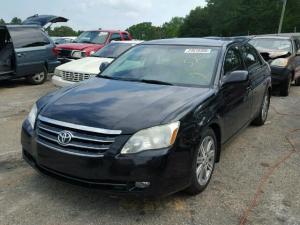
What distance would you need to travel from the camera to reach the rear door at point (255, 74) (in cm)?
556

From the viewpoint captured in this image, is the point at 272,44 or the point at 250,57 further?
the point at 272,44

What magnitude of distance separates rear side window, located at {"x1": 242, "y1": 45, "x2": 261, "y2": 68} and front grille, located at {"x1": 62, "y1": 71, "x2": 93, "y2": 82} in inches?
141

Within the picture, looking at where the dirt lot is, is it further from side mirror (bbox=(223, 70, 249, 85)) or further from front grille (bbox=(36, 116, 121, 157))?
side mirror (bbox=(223, 70, 249, 85))

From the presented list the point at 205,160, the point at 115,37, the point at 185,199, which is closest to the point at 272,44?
the point at 115,37

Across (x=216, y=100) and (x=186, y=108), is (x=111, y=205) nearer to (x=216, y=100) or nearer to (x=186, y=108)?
(x=186, y=108)

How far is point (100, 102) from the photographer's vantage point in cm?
377

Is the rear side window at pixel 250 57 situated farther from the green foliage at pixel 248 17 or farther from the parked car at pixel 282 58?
the green foliage at pixel 248 17

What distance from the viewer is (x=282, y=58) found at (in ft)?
33.1

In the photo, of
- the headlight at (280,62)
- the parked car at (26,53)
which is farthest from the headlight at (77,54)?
the headlight at (280,62)

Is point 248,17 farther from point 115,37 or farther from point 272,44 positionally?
point 272,44

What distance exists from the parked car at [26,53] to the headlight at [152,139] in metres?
8.04

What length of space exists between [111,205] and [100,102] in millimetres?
1001

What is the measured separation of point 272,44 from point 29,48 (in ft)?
23.0

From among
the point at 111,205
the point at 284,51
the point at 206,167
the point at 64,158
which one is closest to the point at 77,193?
the point at 111,205
